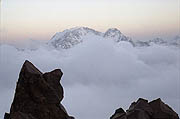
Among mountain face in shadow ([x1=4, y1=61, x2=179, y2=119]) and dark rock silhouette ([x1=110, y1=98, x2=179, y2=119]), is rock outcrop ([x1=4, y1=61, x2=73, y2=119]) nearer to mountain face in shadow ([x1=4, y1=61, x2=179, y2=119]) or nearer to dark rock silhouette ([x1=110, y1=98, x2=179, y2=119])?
mountain face in shadow ([x1=4, y1=61, x2=179, y2=119])

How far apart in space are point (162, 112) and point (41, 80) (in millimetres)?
16290

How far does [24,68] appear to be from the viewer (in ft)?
108

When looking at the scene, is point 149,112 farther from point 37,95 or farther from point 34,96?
point 34,96

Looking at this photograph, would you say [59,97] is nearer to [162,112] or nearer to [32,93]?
[32,93]

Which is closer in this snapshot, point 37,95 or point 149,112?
point 37,95

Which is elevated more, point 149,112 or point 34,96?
point 149,112

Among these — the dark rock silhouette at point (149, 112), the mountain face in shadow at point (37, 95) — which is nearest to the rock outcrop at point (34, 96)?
the mountain face in shadow at point (37, 95)

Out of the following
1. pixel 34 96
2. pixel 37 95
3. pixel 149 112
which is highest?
pixel 149 112

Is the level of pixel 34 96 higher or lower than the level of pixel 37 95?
lower

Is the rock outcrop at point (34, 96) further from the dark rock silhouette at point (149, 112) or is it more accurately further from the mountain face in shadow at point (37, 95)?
the dark rock silhouette at point (149, 112)

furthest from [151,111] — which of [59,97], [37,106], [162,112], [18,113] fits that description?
[18,113]

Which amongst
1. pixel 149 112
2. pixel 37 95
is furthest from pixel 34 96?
pixel 149 112

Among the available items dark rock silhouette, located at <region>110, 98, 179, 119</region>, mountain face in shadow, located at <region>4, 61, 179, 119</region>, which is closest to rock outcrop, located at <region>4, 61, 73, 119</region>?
mountain face in shadow, located at <region>4, 61, 179, 119</region>

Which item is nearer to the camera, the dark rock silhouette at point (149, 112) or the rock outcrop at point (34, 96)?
the rock outcrop at point (34, 96)
